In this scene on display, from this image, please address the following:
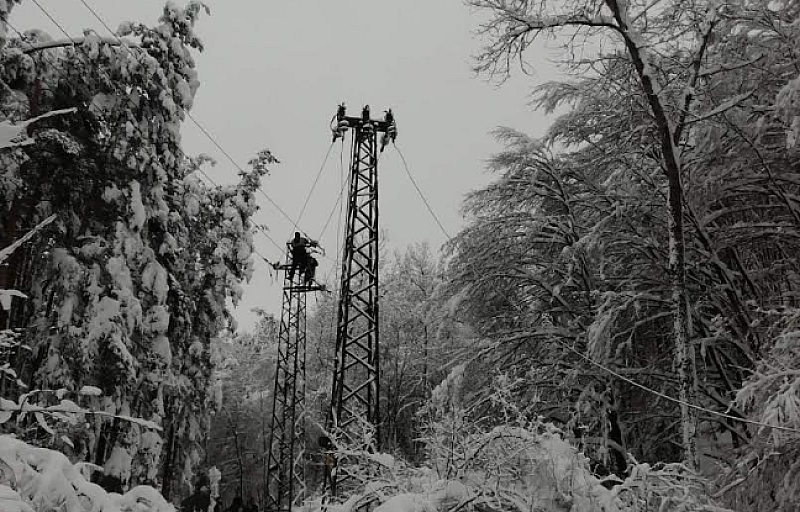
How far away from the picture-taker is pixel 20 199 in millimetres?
7812

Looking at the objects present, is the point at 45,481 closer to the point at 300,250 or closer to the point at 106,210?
the point at 106,210

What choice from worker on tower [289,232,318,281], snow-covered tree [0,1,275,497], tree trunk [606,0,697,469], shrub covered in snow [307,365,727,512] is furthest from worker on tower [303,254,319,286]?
shrub covered in snow [307,365,727,512]

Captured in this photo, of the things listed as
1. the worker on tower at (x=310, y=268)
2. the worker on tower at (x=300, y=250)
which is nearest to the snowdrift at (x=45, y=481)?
the worker on tower at (x=300, y=250)

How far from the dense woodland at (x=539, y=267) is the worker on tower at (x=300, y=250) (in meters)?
2.99

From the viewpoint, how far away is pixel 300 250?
17469 mm

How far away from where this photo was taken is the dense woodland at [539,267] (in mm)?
5289

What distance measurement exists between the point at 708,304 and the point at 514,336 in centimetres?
352

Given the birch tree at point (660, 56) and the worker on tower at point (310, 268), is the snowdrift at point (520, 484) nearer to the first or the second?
the birch tree at point (660, 56)

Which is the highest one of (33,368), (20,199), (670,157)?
(670,157)

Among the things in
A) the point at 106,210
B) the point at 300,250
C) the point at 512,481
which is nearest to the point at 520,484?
the point at 512,481

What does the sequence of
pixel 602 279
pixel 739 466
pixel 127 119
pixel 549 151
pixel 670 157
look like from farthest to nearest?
pixel 549 151, pixel 602 279, pixel 127 119, pixel 670 157, pixel 739 466

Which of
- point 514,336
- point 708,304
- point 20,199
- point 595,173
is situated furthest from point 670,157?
point 20,199

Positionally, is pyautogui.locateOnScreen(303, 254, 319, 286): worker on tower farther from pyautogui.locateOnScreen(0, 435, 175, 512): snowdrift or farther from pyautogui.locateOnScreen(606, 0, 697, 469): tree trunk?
pyautogui.locateOnScreen(0, 435, 175, 512): snowdrift

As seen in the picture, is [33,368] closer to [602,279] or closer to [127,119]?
[127,119]
